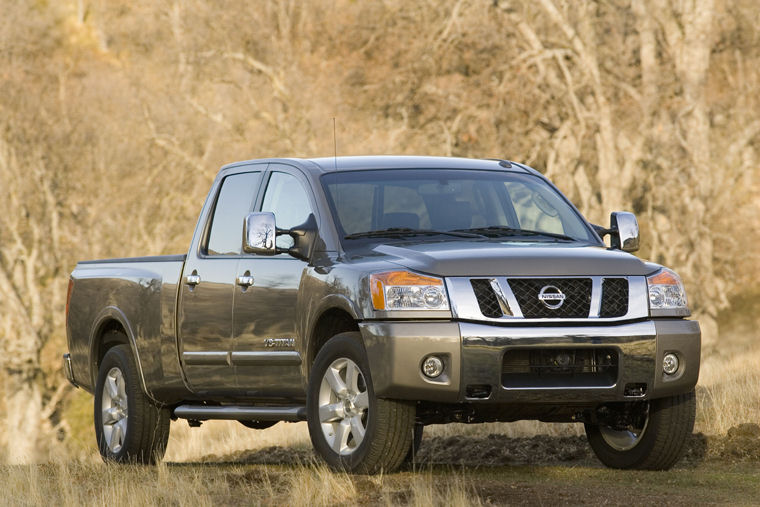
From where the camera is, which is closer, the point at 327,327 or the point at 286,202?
the point at 327,327

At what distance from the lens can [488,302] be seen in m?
7.37

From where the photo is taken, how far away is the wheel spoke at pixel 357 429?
25.2ft

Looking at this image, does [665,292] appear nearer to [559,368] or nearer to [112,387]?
[559,368]

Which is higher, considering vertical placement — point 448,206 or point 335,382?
point 448,206

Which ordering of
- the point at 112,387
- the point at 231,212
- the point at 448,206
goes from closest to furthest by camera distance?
the point at 448,206, the point at 231,212, the point at 112,387

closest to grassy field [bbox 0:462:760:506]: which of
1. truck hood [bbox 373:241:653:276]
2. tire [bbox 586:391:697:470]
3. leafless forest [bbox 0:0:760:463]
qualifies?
tire [bbox 586:391:697:470]

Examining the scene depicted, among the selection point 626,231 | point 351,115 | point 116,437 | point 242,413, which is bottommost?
point 116,437

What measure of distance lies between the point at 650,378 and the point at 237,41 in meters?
24.4

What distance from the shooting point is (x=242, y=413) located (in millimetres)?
8797

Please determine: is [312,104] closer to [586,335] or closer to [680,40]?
[680,40]

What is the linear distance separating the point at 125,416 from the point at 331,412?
2.96 meters

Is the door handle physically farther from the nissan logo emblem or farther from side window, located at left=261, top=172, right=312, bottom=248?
the nissan logo emblem

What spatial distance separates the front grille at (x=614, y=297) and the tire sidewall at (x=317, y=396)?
Answer: 1.31 metres

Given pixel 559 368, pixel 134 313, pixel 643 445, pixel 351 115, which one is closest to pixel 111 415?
pixel 134 313
